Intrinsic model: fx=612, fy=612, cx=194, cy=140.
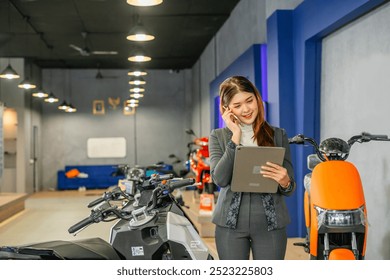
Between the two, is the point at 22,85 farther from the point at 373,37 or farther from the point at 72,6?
the point at 373,37

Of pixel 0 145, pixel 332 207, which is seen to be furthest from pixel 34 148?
pixel 332 207

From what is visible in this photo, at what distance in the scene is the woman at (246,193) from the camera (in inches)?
70.6

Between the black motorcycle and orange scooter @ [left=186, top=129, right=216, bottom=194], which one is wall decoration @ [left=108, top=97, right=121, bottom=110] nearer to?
orange scooter @ [left=186, top=129, right=216, bottom=194]

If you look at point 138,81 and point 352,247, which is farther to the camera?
point 138,81

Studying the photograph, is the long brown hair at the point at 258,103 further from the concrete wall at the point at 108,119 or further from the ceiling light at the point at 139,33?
the ceiling light at the point at 139,33

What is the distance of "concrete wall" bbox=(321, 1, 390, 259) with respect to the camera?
2873 mm

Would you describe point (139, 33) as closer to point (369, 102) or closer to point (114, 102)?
point (114, 102)

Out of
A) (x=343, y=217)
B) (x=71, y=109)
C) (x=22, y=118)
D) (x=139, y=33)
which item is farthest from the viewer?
(x=22, y=118)

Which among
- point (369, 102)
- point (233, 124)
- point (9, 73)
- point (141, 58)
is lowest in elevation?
point (233, 124)

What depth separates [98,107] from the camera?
434 cm

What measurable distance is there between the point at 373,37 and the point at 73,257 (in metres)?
1.86

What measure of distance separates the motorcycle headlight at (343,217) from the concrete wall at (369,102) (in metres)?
0.53

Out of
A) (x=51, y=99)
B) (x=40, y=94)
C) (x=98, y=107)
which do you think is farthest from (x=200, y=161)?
(x=51, y=99)

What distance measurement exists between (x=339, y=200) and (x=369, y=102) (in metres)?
0.67
